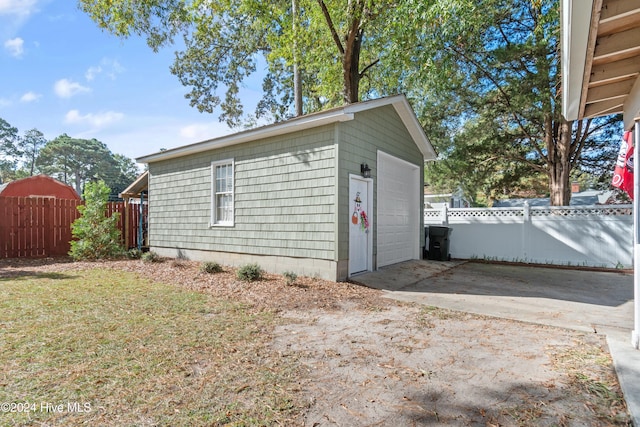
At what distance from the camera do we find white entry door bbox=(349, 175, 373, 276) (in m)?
6.90

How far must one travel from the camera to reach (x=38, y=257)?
10383 mm

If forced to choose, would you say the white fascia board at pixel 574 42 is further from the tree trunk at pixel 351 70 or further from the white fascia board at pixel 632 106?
the tree trunk at pixel 351 70

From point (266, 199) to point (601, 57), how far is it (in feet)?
20.0

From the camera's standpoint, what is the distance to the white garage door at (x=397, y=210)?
814 centimetres

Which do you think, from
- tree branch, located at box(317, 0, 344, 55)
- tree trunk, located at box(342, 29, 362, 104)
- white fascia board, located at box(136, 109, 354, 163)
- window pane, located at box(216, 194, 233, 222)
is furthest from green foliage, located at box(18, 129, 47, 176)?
tree trunk, located at box(342, 29, 362, 104)

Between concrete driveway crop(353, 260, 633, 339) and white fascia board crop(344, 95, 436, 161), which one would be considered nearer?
concrete driveway crop(353, 260, 633, 339)

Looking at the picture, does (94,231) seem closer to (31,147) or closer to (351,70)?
(351,70)

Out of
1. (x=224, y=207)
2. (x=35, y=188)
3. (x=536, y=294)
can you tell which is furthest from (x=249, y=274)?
(x=35, y=188)

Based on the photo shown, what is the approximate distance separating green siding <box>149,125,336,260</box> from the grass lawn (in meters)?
2.46

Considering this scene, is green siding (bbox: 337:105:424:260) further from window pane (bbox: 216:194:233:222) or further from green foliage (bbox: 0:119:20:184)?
green foliage (bbox: 0:119:20:184)

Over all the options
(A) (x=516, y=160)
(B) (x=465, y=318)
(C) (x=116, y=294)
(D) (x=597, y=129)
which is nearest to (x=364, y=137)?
(B) (x=465, y=318)

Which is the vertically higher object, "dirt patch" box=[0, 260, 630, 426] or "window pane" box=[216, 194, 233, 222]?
"window pane" box=[216, 194, 233, 222]

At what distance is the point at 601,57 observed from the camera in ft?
9.33

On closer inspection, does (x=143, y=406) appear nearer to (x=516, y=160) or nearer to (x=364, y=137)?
(x=364, y=137)
